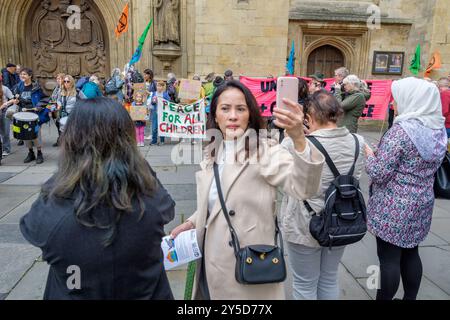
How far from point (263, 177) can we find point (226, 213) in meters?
0.25

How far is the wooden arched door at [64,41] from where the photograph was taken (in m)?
12.2

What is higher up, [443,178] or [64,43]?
[64,43]

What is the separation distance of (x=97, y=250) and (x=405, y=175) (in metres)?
1.93

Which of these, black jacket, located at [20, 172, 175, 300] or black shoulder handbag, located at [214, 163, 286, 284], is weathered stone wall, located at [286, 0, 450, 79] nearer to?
black shoulder handbag, located at [214, 163, 286, 284]

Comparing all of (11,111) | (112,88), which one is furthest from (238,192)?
(112,88)

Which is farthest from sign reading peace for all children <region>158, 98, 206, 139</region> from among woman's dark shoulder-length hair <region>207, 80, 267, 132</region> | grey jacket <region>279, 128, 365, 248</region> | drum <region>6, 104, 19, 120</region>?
woman's dark shoulder-length hair <region>207, 80, 267, 132</region>

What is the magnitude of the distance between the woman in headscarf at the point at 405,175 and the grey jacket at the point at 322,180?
0.75ft

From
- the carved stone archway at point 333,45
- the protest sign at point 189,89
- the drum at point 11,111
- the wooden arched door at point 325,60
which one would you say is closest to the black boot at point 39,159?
the drum at point 11,111

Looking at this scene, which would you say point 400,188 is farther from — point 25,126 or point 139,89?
point 139,89

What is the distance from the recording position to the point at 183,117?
28.0 ft

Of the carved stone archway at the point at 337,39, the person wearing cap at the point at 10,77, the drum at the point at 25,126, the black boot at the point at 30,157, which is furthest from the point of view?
the carved stone archway at the point at 337,39

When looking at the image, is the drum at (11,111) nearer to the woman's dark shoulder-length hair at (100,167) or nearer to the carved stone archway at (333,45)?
the woman's dark shoulder-length hair at (100,167)

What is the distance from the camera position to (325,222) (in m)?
2.10

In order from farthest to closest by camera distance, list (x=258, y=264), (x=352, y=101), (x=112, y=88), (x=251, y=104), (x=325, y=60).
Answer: (x=325, y=60)
(x=112, y=88)
(x=352, y=101)
(x=251, y=104)
(x=258, y=264)
